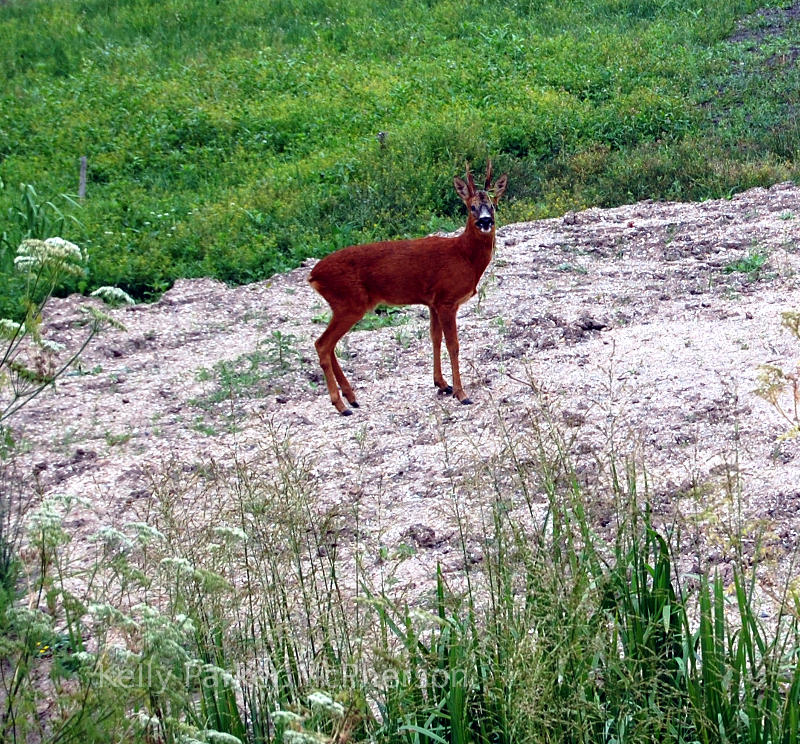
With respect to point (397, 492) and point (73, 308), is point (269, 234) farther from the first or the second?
point (397, 492)

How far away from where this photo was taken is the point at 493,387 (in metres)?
7.59

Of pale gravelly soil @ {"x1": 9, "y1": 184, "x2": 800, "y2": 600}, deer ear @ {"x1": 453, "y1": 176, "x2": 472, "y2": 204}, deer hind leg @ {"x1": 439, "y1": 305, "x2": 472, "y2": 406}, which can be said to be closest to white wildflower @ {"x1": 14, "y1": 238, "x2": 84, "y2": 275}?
pale gravelly soil @ {"x1": 9, "y1": 184, "x2": 800, "y2": 600}

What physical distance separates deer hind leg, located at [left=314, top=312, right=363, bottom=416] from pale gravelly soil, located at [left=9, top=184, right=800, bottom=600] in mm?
134

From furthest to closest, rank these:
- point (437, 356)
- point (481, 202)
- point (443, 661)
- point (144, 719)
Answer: point (437, 356)
point (481, 202)
point (443, 661)
point (144, 719)

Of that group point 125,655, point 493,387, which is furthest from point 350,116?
point 125,655

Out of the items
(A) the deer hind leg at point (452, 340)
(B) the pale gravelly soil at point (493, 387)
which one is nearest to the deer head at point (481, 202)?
(A) the deer hind leg at point (452, 340)

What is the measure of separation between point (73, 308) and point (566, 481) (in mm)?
7445

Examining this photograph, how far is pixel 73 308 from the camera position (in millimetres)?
10625

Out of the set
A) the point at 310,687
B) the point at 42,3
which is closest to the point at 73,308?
the point at 310,687

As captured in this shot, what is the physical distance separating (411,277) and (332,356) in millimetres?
767

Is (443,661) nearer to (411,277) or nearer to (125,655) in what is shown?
(125,655)

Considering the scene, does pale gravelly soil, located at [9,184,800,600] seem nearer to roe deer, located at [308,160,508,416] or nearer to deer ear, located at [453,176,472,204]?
roe deer, located at [308,160,508,416]

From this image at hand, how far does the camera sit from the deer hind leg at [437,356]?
7660 millimetres

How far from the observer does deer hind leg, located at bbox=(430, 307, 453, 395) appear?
25.1 ft
